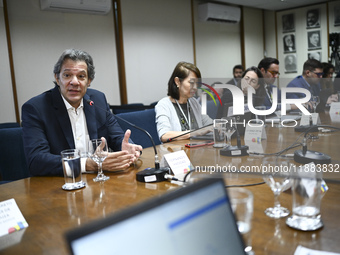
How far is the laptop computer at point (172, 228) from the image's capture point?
1.55 ft

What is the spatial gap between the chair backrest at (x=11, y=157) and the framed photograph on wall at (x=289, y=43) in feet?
24.9

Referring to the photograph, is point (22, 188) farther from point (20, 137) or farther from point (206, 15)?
point (206, 15)

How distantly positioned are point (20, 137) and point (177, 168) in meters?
1.29

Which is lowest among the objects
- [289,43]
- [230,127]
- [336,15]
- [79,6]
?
[230,127]

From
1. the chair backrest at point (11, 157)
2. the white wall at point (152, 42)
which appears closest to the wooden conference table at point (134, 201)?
the chair backrest at point (11, 157)

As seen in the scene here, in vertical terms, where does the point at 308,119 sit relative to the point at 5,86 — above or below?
below

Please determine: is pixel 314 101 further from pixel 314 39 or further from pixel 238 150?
pixel 314 39

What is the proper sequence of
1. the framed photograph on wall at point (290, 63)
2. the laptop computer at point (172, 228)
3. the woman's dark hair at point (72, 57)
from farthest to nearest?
1. the framed photograph on wall at point (290, 63)
2. the woman's dark hair at point (72, 57)
3. the laptop computer at point (172, 228)

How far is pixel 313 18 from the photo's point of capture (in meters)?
7.98

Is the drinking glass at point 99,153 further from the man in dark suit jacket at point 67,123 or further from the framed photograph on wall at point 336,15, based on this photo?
the framed photograph on wall at point 336,15

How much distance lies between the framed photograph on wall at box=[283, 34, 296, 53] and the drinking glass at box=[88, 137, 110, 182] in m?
7.83

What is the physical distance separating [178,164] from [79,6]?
402 centimetres

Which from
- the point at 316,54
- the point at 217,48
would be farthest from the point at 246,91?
the point at 316,54

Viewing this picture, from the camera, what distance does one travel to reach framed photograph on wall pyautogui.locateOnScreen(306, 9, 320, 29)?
7.93 metres
